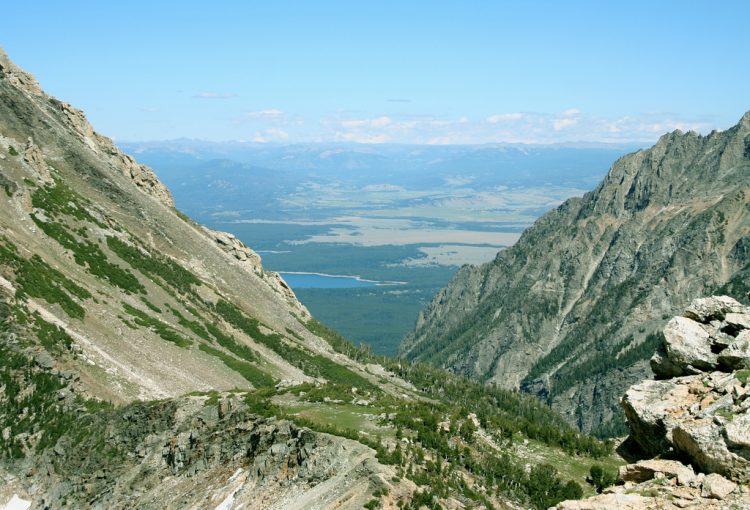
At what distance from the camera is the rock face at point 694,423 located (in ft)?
73.0

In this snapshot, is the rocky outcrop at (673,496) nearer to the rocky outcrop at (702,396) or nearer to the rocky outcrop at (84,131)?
the rocky outcrop at (702,396)

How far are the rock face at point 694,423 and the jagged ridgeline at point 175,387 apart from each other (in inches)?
413

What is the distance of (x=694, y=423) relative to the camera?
80.6ft

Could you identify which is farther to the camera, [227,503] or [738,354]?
[227,503]

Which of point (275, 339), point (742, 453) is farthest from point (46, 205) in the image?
point (742, 453)

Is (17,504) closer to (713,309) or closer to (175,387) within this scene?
(175,387)

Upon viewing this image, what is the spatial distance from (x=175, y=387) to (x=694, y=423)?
6143 centimetres

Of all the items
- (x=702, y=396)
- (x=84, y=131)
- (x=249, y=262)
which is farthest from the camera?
(x=249, y=262)

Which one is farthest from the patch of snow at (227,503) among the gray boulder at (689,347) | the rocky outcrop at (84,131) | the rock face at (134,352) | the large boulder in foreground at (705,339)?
the rocky outcrop at (84,131)

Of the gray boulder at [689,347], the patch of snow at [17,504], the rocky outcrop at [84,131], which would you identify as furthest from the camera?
the rocky outcrop at [84,131]

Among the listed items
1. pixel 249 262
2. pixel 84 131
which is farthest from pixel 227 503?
pixel 84 131

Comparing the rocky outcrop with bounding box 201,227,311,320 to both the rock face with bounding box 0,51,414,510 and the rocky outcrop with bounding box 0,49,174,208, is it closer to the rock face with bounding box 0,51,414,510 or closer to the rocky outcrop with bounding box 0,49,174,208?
the rock face with bounding box 0,51,414,510

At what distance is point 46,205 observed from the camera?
102m

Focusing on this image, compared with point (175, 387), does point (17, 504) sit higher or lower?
lower
